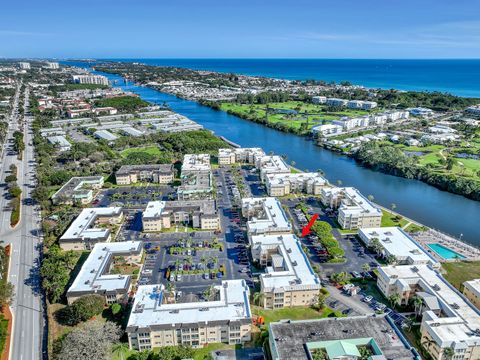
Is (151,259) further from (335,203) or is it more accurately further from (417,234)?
(417,234)

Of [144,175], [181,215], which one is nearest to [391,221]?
[181,215]

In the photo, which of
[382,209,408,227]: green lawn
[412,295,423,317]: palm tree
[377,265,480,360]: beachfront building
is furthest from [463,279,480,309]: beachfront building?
[382,209,408,227]: green lawn

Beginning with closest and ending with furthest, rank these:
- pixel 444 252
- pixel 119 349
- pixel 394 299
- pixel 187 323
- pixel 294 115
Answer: pixel 119 349 < pixel 187 323 < pixel 394 299 < pixel 444 252 < pixel 294 115

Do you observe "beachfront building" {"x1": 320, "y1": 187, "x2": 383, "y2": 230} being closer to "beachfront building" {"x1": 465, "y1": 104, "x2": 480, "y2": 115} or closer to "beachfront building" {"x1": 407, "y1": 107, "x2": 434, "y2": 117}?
"beachfront building" {"x1": 407, "y1": 107, "x2": 434, "y2": 117}

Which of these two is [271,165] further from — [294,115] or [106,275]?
[294,115]

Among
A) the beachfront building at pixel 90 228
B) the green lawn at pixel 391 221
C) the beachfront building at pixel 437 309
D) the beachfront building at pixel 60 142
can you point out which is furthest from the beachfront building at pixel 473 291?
the beachfront building at pixel 60 142

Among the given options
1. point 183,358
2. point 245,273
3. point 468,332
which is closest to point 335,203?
point 245,273
